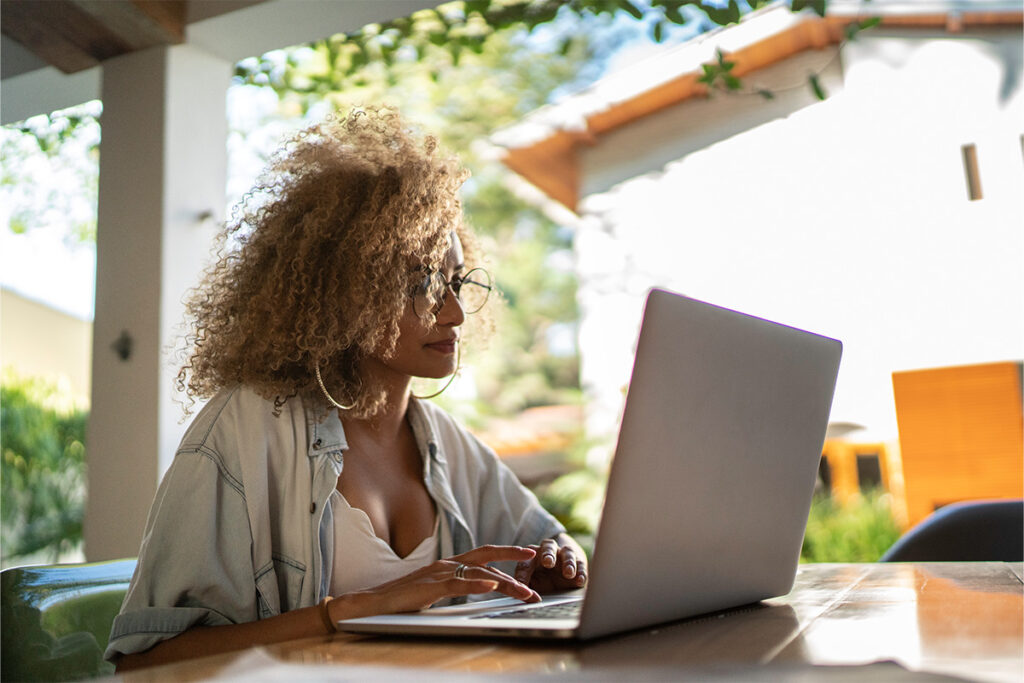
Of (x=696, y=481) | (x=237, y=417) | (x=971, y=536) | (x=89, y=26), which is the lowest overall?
(x=971, y=536)

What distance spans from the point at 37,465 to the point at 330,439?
478 centimetres

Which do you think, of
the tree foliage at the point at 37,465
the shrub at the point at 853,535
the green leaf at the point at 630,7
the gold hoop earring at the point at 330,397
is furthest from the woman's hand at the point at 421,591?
the tree foliage at the point at 37,465

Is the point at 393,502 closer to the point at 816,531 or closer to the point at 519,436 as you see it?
the point at 816,531

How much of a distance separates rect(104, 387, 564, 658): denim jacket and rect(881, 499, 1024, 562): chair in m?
1.25

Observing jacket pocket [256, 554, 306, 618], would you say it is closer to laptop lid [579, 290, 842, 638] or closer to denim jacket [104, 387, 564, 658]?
denim jacket [104, 387, 564, 658]

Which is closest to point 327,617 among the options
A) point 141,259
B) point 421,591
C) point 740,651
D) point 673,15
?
point 421,591

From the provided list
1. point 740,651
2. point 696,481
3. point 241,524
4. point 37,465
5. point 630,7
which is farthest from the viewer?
point 37,465

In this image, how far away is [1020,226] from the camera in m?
4.22

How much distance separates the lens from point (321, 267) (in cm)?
162

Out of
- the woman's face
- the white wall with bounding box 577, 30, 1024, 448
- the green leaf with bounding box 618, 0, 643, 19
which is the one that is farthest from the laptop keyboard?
the white wall with bounding box 577, 30, 1024, 448

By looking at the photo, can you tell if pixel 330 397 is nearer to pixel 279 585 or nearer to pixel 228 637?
pixel 279 585

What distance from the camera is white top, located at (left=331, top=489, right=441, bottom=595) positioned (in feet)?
4.47

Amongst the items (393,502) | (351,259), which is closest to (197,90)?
(351,259)

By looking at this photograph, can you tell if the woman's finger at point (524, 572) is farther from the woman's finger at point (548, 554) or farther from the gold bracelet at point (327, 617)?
the gold bracelet at point (327, 617)
